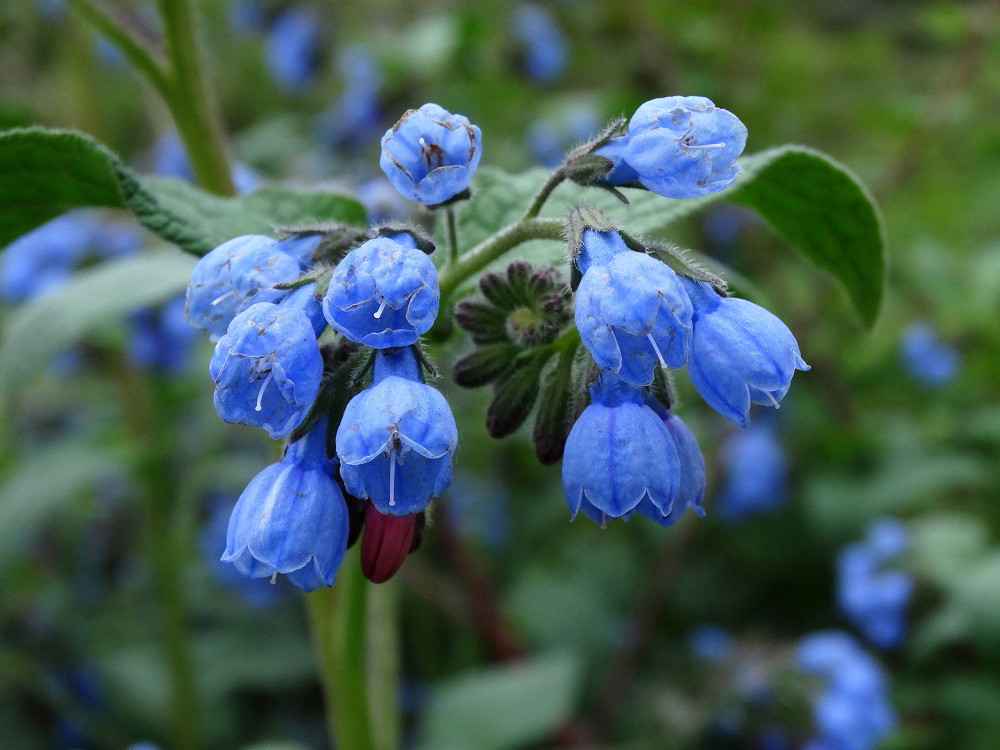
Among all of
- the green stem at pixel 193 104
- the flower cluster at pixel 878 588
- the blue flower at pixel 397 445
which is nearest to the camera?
the blue flower at pixel 397 445

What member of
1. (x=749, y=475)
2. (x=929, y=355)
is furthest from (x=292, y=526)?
(x=929, y=355)

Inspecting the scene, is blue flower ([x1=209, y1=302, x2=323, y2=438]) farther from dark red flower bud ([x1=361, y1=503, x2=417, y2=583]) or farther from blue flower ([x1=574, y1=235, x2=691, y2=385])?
blue flower ([x1=574, y1=235, x2=691, y2=385])

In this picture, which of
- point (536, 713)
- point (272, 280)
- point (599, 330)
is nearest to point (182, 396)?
point (536, 713)

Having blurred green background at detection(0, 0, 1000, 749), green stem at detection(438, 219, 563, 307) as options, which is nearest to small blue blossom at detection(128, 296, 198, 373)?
blurred green background at detection(0, 0, 1000, 749)

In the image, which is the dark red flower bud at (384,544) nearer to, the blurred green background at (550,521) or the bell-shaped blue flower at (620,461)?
the bell-shaped blue flower at (620,461)

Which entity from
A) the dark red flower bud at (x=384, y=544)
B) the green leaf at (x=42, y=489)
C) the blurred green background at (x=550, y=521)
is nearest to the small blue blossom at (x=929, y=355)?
the blurred green background at (x=550, y=521)

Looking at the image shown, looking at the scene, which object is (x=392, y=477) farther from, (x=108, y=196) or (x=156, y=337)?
(x=156, y=337)

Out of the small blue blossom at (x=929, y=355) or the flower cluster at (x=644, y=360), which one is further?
the small blue blossom at (x=929, y=355)
